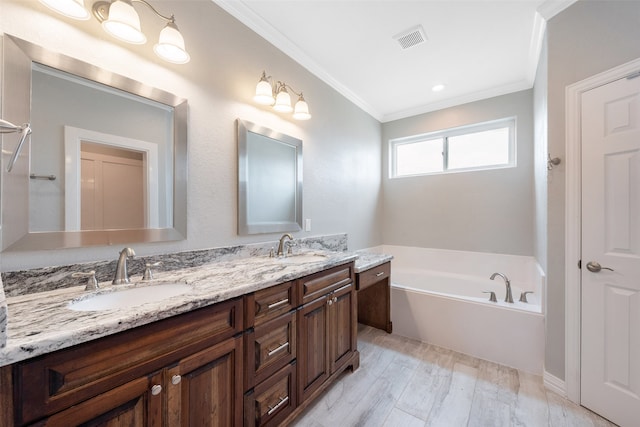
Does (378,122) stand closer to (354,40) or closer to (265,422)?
(354,40)

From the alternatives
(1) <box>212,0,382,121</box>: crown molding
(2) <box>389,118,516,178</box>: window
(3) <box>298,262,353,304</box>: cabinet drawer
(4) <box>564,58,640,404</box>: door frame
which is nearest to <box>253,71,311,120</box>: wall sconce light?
(1) <box>212,0,382,121</box>: crown molding

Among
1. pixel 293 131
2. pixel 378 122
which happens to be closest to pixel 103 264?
pixel 293 131

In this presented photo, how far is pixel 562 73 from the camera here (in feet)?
5.46

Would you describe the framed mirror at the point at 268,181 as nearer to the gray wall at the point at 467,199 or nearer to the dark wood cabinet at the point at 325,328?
the dark wood cabinet at the point at 325,328

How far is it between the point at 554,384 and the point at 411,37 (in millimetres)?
2760

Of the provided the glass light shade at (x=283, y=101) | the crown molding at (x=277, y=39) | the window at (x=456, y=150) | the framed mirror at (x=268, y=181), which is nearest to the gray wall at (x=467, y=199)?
the window at (x=456, y=150)

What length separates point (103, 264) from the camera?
1.17m

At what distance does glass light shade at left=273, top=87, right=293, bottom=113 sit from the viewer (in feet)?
6.34

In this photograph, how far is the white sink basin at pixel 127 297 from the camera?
99 cm

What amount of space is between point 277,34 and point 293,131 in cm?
74

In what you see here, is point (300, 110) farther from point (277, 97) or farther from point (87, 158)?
point (87, 158)

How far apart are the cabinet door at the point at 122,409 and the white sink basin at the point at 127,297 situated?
0.90 ft

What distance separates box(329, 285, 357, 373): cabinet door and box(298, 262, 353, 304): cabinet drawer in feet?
0.19

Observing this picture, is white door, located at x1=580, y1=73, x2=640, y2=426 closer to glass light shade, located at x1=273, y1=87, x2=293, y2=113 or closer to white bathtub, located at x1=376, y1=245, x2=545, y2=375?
white bathtub, located at x1=376, y1=245, x2=545, y2=375
